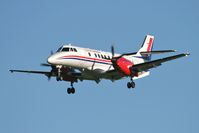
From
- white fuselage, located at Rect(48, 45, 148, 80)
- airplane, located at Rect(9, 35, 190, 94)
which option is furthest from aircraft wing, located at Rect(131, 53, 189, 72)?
white fuselage, located at Rect(48, 45, 148, 80)

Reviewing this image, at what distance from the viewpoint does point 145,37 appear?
1754 inches

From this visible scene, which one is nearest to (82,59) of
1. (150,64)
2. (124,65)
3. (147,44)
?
(124,65)

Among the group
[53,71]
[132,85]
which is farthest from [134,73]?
[53,71]

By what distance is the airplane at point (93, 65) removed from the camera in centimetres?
3612

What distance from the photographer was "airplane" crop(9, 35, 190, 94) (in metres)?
36.1

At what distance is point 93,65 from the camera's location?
122 feet

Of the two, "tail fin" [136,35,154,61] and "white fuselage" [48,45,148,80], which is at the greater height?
"tail fin" [136,35,154,61]

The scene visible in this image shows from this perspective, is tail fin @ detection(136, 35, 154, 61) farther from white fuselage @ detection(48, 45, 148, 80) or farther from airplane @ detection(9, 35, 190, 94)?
white fuselage @ detection(48, 45, 148, 80)

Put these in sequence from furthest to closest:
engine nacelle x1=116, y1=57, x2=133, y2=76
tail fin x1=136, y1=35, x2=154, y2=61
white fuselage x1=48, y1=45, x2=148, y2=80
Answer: tail fin x1=136, y1=35, x2=154, y2=61
engine nacelle x1=116, y1=57, x2=133, y2=76
white fuselage x1=48, y1=45, x2=148, y2=80

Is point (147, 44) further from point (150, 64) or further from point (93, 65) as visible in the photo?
point (93, 65)

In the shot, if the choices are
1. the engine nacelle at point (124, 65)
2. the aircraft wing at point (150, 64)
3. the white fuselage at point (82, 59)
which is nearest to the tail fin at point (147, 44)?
the aircraft wing at point (150, 64)

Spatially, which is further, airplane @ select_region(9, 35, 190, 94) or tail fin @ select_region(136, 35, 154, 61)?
tail fin @ select_region(136, 35, 154, 61)

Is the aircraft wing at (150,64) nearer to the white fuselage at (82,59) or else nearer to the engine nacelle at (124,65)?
the engine nacelle at (124,65)

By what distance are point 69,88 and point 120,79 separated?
382cm
